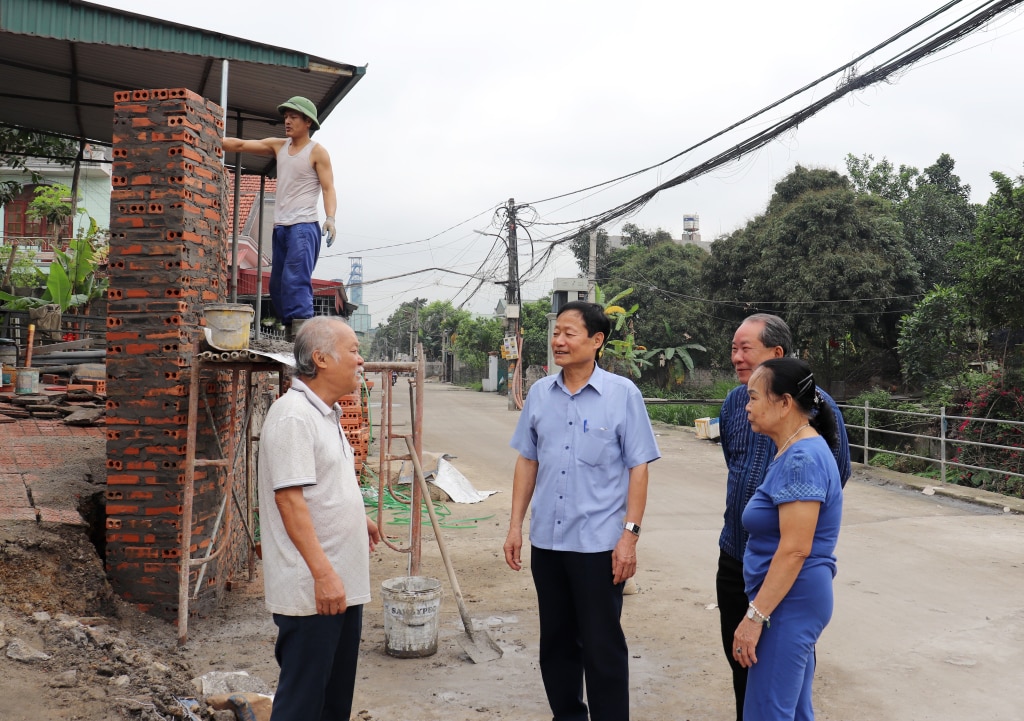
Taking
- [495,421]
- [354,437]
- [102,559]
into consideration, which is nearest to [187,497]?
[102,559]

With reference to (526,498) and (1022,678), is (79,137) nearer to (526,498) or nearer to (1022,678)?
(526,498)

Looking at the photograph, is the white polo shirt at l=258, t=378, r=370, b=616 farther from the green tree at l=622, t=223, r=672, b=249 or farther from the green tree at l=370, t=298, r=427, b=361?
the green tree at l=370, t=298, r=427, b=361

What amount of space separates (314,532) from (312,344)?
594 millimetres

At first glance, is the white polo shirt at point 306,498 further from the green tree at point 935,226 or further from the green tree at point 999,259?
the green tree at point 935,226

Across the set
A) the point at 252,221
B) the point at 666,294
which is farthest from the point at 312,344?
the point at 666,294

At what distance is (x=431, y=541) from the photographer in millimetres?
7949

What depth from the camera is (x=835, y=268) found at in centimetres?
1928

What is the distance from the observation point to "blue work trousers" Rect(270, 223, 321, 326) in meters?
5.57

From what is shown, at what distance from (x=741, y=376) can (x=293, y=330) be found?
3535 mm

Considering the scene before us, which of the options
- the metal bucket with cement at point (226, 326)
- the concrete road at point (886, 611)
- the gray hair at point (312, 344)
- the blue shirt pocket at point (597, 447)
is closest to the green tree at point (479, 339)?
the concrete road at point (886, 611)

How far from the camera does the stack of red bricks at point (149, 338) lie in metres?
4.66

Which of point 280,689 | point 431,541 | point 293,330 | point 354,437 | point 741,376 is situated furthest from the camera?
point 354,437

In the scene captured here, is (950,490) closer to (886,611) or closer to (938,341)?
(886,611)

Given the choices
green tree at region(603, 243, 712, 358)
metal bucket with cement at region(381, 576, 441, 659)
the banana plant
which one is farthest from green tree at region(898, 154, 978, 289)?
metal bucket with cement at region(381, 576, 441, 659)
